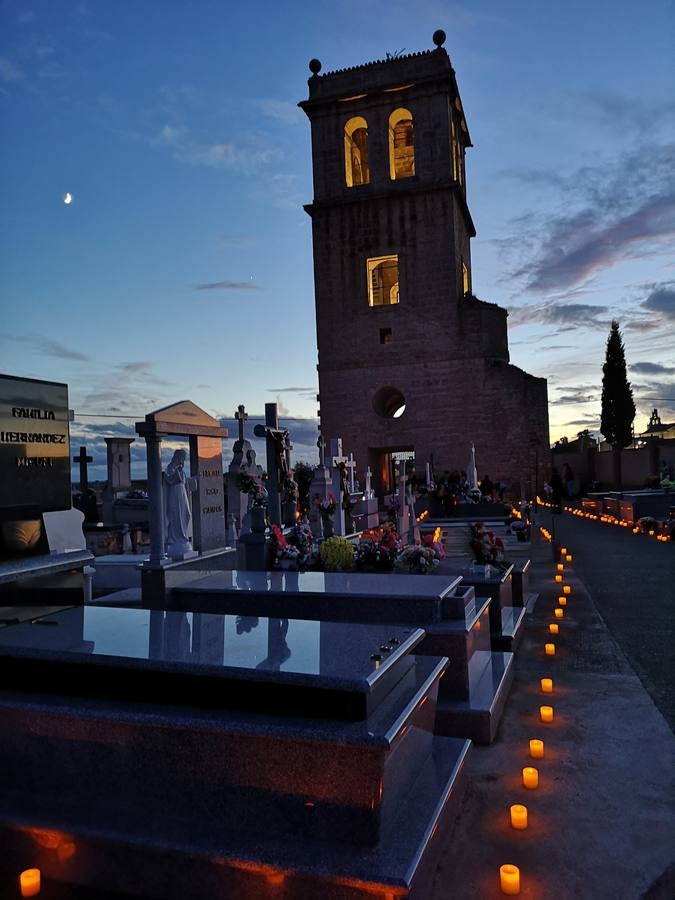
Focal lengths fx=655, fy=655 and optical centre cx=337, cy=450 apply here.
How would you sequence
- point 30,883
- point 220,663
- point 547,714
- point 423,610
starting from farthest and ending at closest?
1. point 423,610
2. point 547,714
3. point 220,663
4. point 30,883

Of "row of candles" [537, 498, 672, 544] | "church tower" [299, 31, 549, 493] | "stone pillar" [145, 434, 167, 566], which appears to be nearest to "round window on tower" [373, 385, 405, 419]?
"church tower" [299, 31, 549, 493]

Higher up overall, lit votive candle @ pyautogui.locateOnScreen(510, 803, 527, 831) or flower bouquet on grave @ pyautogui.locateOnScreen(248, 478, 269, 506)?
flower bouquet on grave @ pyautogui.locateOnScreen(248, 478, 269, 506)

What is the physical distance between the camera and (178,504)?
776 cm

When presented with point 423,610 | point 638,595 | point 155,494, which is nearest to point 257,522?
point 155,494

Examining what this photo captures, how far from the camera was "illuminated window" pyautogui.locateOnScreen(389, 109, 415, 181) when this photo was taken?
28.8m

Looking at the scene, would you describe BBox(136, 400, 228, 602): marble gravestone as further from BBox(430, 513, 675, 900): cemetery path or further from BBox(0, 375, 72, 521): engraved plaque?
BBox(430, 513, 675, 900): cemetery path

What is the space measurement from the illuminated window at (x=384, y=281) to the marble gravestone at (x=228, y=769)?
2732 centimetres

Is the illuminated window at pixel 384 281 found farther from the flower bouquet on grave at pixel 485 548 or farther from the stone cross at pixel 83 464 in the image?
the flower bouquet on grave at pixel 485 548

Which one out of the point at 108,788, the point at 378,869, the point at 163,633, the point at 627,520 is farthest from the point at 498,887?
the point at 627,520

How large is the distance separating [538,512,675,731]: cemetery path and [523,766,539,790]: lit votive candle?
1516 mm

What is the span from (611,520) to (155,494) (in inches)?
735

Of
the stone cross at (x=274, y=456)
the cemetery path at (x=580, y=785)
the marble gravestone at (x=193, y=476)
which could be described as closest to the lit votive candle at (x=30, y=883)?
the cemetery path at (x=580, y=785)

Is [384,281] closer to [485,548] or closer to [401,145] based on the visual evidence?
[401,145]

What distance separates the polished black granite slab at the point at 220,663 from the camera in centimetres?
333
